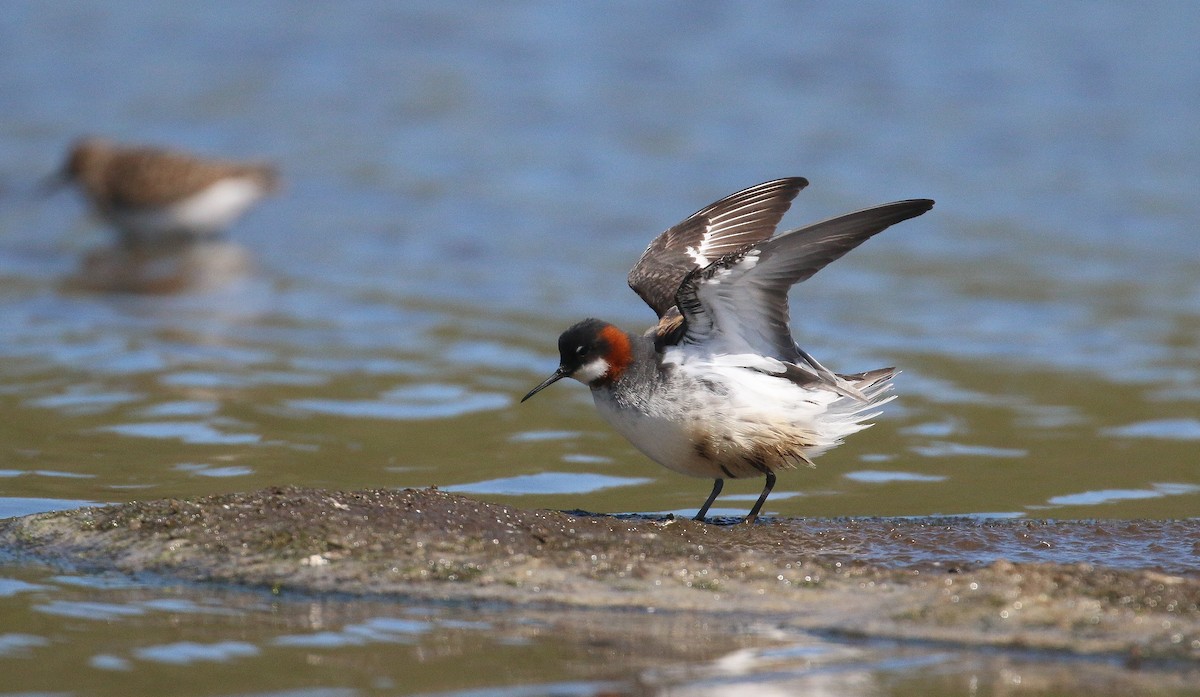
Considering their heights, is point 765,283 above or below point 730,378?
above

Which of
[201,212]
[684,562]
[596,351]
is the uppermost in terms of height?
[201,212]

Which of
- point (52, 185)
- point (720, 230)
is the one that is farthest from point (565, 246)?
point (720, 230)

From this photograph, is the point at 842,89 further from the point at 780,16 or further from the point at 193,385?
the point at 193,385

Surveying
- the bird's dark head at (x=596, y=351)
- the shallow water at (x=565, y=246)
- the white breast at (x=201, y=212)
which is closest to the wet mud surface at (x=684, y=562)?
the shallow water at (x=565, y=246)

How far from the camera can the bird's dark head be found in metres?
7.09

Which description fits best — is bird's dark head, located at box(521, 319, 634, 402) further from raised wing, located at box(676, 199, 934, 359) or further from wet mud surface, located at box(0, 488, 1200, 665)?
wet mud surface, located at box(0, 488, 1200, 665)

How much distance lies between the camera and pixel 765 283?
6746 mm

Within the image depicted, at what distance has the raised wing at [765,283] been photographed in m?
6.52

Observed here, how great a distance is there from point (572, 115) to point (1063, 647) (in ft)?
51.7

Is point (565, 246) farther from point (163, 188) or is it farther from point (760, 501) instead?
point (760, 501)

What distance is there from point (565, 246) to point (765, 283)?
9118mm

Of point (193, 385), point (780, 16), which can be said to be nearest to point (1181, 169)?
point (780, 16)

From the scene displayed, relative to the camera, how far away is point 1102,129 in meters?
19.0

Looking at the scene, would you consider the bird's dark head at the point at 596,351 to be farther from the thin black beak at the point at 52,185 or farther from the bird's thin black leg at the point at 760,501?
the thin black beak at the point at 52,185
